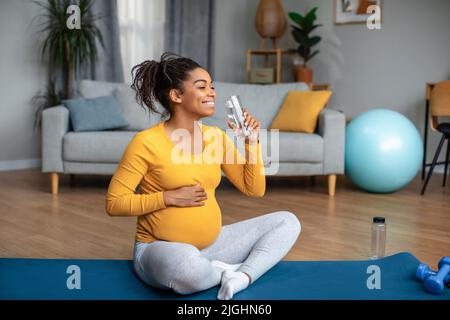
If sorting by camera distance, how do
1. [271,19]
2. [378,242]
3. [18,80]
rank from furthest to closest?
[271,19] → [18,80] → [378,242]

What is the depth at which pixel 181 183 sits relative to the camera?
1.91 metres

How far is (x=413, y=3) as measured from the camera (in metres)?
5.32

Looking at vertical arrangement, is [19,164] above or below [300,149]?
below

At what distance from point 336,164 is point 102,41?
2353 millimetres

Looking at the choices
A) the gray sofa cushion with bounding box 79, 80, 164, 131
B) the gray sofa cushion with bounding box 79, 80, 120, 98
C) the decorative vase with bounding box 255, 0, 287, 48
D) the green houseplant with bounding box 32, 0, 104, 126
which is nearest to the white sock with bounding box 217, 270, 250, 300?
the gray sofa cushion with bounding box 79, 80, 164, 131

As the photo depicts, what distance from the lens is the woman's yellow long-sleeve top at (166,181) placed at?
1880mm

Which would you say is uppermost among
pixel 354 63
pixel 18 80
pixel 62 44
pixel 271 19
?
pixel 271 19

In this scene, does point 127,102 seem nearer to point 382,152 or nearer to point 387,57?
point 382,152

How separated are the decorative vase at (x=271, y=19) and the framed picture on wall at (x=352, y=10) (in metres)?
0.51

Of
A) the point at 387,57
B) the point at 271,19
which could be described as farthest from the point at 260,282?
the point at 271,19

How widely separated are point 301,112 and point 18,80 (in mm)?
2391

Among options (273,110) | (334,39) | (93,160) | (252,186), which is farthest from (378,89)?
(252,186)

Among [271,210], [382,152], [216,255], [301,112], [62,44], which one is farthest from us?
[62,44]

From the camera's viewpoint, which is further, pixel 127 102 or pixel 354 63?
pixel 354 63
